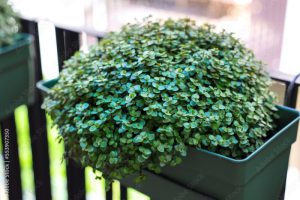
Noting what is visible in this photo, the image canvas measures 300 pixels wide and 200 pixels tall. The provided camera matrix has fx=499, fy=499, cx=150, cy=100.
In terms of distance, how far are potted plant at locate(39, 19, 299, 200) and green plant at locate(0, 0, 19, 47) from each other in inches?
23.6

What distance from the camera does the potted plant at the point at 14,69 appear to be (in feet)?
5.36

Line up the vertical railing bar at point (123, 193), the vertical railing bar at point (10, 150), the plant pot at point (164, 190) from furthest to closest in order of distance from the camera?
the vertical railing bar at point (10, 150)
the vertical railing bar at point (123, 193)
the plant pot at point (164, 190)

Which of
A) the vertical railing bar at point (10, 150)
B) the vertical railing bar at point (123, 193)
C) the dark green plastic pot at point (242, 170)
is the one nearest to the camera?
the dark green plastic pot at point (242, 170)

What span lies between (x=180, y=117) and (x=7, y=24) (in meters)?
1.10

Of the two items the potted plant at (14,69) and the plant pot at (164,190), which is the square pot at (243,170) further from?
the potted plant at (14,69)

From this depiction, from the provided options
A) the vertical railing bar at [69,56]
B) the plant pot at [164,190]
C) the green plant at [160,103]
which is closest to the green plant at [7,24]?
the vertical railing bar at [69,56]

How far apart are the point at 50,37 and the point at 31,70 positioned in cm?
15

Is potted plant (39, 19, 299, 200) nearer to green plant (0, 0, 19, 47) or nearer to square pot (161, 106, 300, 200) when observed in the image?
square pot (161, 106, 300, 200)

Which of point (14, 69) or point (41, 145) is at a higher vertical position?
point (14, 69)

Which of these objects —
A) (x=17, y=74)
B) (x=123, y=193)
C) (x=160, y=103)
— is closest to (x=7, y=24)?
(x=17, y=74)

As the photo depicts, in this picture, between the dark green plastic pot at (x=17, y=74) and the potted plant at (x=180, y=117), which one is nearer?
the potted plant at (x=180, y=117)

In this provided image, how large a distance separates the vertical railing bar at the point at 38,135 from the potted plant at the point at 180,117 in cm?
48

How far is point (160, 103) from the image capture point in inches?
42.6

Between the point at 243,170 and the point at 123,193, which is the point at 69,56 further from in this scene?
the point at 243,170
